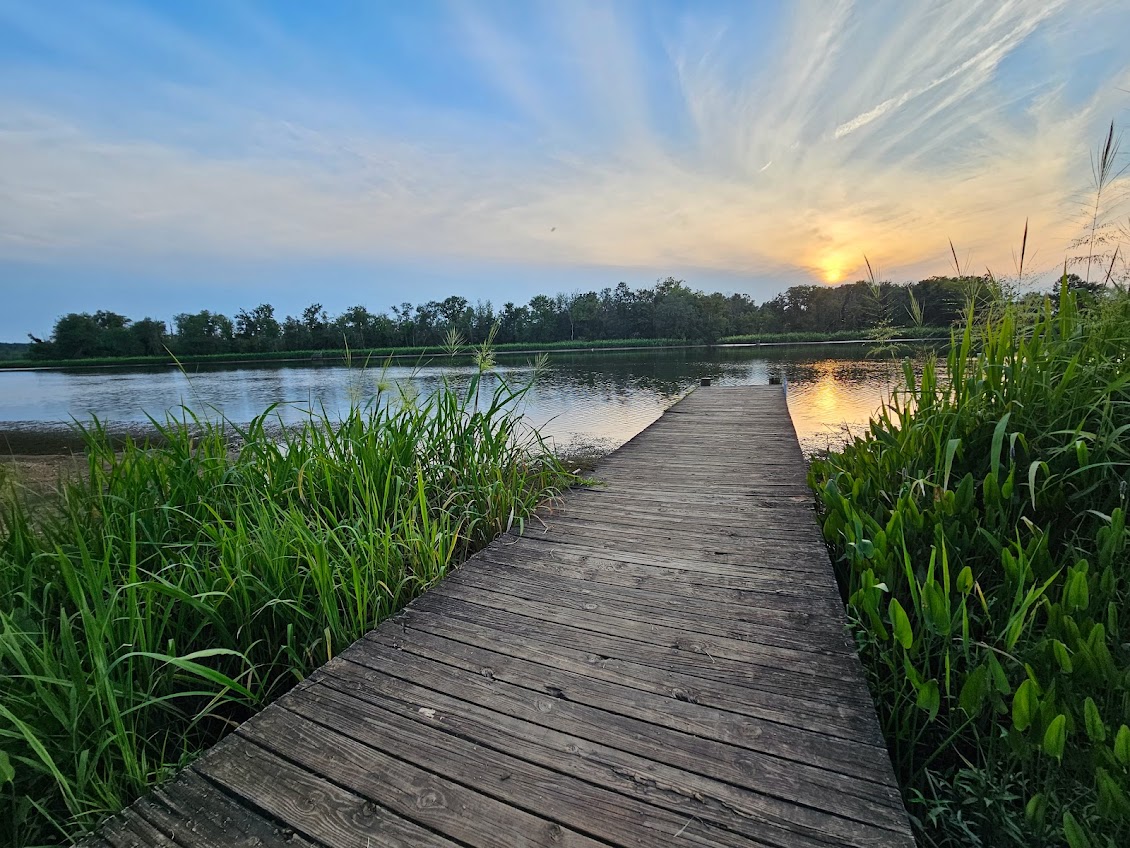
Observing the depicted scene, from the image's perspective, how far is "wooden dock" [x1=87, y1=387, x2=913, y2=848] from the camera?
3.51 feet

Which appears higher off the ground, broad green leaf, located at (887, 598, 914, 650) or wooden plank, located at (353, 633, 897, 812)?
broad green leaf, located at (887, 598, 914, 650)

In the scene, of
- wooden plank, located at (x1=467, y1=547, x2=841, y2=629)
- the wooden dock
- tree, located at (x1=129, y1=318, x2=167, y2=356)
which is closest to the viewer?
the wooden dock

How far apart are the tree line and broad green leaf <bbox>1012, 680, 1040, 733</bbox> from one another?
56729 millimetres

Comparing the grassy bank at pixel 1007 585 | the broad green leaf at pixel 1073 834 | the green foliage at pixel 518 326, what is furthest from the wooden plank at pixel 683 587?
the green foliage at pixel 518 326

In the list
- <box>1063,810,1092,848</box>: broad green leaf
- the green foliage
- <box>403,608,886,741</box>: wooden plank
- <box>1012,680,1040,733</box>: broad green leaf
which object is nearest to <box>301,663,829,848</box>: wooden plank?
<box>403,608,886,741</box>: wooden plank

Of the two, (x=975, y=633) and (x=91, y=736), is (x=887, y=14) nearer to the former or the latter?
(x=975, y=633)

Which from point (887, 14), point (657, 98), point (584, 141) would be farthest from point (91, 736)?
point (584, 141)

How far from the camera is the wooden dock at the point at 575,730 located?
3.51ft

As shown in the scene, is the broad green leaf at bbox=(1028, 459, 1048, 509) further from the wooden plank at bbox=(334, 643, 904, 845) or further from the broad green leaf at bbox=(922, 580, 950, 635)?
the wooden plank at bbox=(334, 643, 904, 845)

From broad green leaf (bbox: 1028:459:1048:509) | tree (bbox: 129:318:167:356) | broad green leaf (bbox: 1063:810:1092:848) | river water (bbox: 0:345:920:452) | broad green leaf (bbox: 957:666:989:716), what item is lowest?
river water (bbox: 0:345:920:452)

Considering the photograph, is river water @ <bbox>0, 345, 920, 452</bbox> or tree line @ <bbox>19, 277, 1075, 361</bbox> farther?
tree line @ <bbox>19, 277, 1075, 361</bbox>

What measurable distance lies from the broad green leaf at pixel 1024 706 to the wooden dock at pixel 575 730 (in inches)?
12.9

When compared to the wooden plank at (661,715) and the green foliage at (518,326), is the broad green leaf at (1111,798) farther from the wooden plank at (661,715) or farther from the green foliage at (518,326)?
the green foliage at (518,326)

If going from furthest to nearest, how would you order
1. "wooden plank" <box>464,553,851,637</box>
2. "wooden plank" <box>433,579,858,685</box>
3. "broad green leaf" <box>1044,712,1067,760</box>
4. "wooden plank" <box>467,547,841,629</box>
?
1. "wooden plank" <box>467,547,841,629</box>
2. "wooden plank" <box>464,553,851,637</box>
3. "wooden plank" <box>433,579,858,685</box>
4. "broad green leaf" <box>1044,712,1067,760</box>
